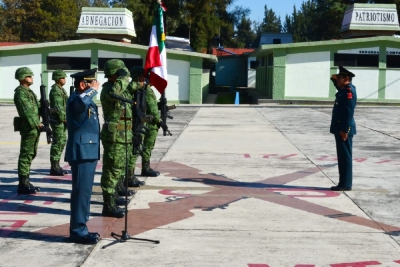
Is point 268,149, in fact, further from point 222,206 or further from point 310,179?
point 222,206

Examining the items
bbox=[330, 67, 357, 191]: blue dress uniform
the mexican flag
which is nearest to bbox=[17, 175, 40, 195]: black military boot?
the mexican flag

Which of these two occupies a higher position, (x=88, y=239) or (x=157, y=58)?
(x=157, y=58)

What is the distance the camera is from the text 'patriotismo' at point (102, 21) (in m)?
39.1

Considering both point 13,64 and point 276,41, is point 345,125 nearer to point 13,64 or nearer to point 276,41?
point 13,64

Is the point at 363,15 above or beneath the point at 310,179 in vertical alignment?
above

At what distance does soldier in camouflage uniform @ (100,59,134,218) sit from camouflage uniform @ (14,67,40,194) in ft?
5.77

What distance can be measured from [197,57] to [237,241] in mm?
30365

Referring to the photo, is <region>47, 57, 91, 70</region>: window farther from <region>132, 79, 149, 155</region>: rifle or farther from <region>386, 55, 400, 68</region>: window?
<region>132, 79, 149, 155</region>: rifle

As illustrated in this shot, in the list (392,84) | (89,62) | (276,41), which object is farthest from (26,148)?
(276,41)

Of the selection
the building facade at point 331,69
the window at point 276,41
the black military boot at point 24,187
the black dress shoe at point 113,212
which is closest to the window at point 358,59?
the building facade at point 331,69

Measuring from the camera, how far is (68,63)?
1447 inches

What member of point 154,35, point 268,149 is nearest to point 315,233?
point 154,35

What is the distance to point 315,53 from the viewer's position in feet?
122

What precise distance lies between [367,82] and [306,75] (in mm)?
3502
